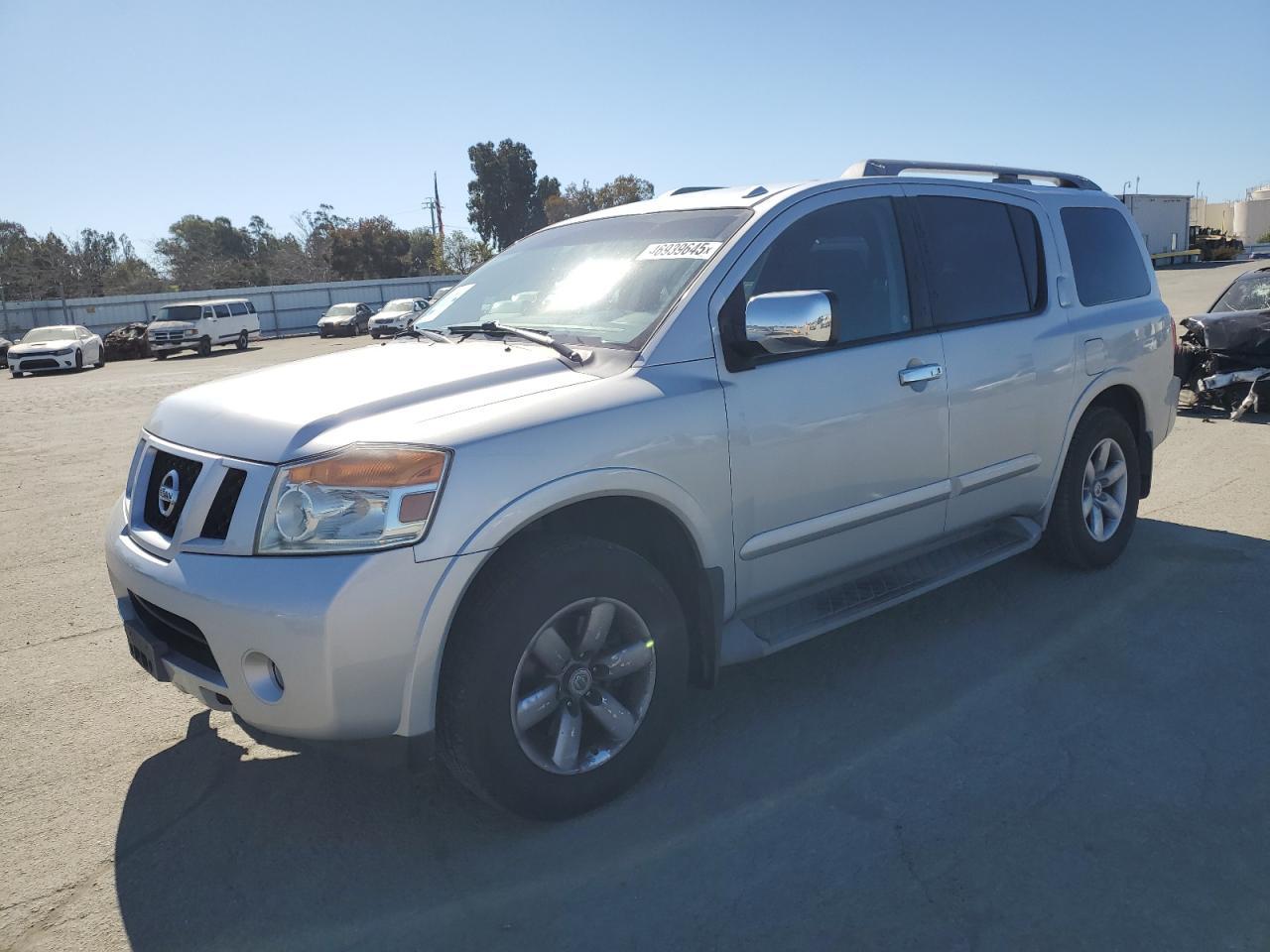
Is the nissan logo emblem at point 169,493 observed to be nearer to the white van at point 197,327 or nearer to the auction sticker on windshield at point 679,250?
the auction sticker on windshield at point 679,250

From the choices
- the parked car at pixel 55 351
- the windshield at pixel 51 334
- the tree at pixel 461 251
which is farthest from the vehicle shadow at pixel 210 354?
the tree at pixel 461 251

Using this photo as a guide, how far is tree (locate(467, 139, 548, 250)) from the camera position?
79.8m

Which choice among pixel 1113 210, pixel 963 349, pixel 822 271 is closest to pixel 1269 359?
pixel 1113 210

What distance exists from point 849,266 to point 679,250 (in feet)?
2.39

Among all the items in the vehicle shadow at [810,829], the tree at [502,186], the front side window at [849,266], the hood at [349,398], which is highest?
the tree at [502,186]

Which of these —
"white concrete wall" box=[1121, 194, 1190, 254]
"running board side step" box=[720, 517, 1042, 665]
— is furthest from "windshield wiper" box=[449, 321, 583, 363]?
"white concrete wall" box=[1121, 194, 1190, 254]

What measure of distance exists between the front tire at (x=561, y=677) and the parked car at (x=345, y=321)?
40.3 meters

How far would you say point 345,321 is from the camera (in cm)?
4081

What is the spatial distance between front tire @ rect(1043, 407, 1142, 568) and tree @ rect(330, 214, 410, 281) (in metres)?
67.6

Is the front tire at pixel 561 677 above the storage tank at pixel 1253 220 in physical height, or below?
below

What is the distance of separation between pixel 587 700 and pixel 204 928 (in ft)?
3.92

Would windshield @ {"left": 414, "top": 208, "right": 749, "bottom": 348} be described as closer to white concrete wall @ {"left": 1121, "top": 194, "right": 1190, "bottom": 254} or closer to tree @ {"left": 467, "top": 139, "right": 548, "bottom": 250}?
white concrete wall @ {"left": 1121, "top": 194, "right": 1190, "bottom": 254}

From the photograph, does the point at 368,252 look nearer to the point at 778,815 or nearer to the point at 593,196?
the point at 593,196

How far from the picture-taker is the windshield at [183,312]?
33625 mm
